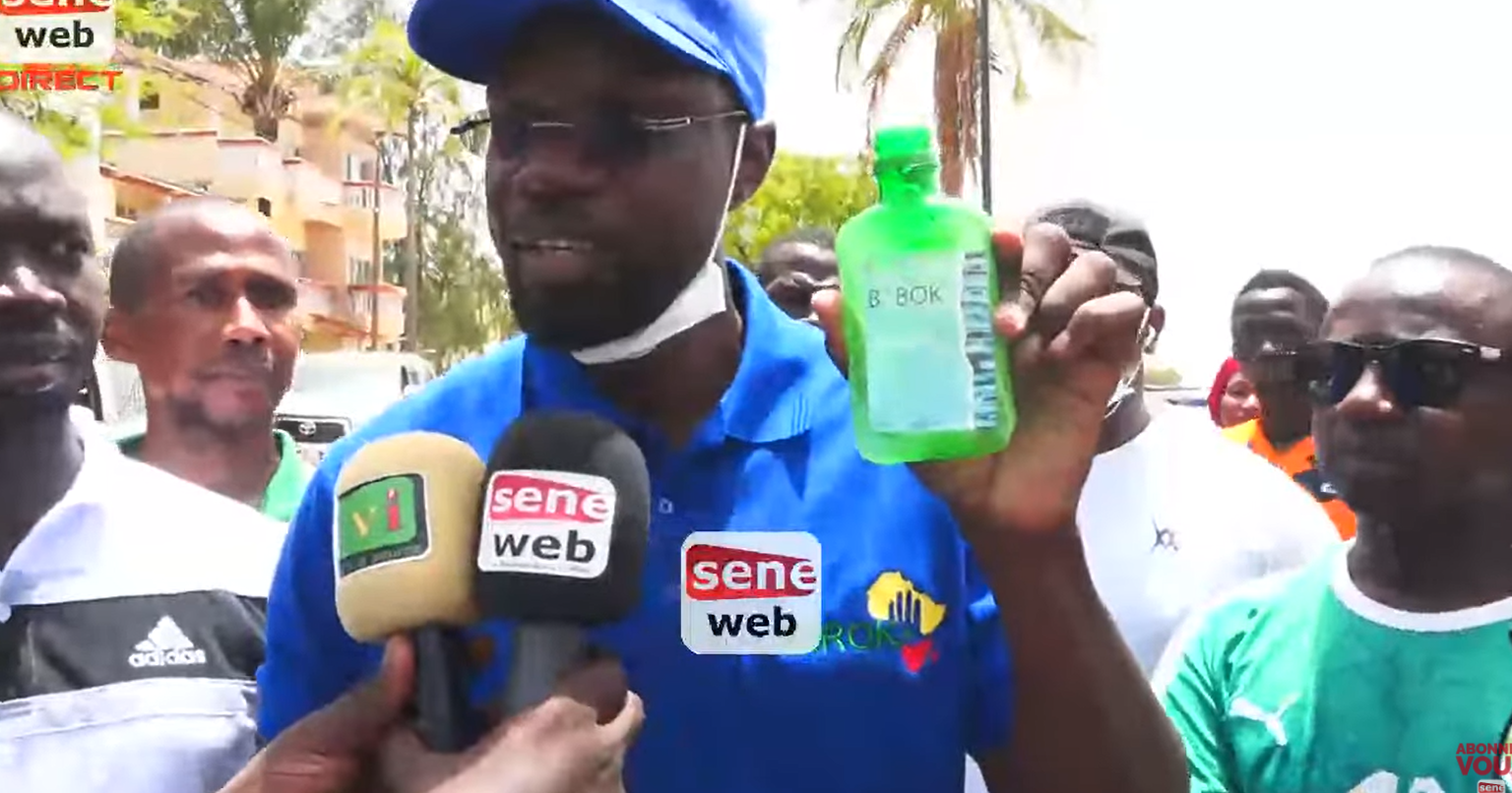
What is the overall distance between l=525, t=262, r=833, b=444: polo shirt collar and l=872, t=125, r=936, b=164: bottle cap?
0.45m

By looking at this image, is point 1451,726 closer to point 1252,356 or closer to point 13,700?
point 13,700

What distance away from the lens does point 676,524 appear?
6.31 feet

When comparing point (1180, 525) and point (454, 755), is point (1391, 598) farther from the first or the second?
point (454, 755)

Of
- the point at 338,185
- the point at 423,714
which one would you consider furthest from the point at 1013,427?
the point at 338,185

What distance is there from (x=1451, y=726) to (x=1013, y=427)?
53.6 inches

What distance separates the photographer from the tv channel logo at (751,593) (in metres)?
1.87

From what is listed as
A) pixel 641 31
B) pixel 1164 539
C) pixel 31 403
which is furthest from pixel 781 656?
pixel 1164 539

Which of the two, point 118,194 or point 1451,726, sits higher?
point 1451,726

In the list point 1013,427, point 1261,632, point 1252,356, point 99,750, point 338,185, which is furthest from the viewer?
point 338,185

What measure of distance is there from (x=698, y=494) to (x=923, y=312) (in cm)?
46

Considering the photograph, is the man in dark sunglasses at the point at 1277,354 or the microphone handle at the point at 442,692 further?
the man in dark sunglasses at the point at 1277,354

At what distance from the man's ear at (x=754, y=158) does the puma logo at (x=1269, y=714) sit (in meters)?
1.20

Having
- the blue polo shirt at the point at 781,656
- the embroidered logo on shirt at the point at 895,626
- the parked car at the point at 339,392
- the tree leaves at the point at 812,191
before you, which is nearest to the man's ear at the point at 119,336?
the blue polo shirt at the point at 781,656

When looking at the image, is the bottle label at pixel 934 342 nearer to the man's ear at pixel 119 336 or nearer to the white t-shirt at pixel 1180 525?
the white t-shirt at pixel 1180 525
